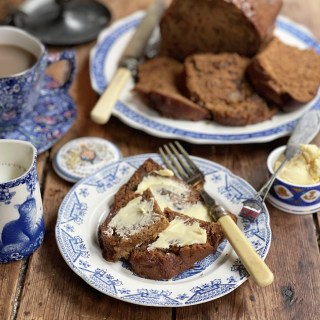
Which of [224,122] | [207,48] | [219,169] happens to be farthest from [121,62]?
[219,169]

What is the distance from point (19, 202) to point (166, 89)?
0.70 m

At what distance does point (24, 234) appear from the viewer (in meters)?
1.37

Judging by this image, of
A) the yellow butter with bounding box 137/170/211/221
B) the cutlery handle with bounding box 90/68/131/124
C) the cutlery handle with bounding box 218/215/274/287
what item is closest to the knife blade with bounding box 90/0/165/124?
the cutlery handle with bounding box 90/68/131/124

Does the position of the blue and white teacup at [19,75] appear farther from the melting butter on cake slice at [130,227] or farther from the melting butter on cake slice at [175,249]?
the melting butter on cake slice at [175,249]

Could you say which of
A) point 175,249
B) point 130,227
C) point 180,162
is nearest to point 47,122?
point 180,162

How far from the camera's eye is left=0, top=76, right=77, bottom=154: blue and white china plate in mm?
1767

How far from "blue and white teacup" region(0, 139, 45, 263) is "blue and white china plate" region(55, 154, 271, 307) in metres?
0.07

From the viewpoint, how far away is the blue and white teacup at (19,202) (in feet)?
4.26

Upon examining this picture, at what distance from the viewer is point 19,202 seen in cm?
132

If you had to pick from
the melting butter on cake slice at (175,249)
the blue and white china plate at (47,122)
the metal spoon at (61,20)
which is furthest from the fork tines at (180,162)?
the metal spoon at (61,20)

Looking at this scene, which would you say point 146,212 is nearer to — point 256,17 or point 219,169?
point 219,169

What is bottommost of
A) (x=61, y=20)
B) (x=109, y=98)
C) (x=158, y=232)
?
(x=61, y=20)

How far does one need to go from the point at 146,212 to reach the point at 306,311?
425 mm

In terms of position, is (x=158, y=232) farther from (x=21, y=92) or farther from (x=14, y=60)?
(x=14, y=60)
